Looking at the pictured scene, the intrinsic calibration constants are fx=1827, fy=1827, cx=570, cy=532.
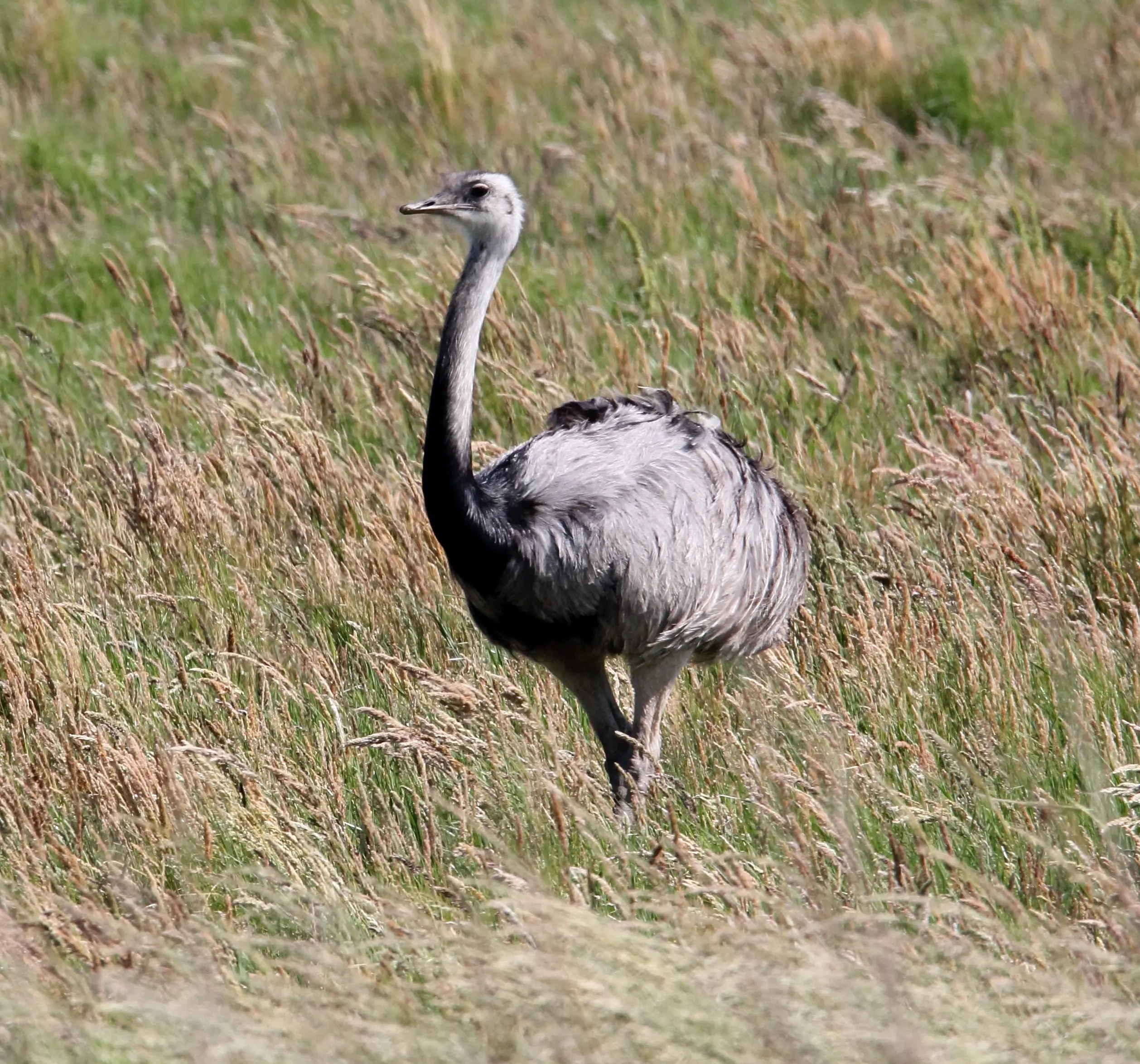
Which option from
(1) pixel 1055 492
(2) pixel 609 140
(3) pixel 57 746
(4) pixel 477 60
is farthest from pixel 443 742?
(4) pixel 477 60

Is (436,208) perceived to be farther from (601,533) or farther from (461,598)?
(461,598)

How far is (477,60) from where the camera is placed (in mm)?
10250

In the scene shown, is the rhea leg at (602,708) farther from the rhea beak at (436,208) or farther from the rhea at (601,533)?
the rhea beak at (436,208)

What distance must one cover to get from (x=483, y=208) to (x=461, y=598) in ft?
4.46

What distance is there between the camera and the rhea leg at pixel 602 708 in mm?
4789

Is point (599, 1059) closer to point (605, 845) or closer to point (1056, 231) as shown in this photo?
point (605, 845)

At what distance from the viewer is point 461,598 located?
18.3 ft

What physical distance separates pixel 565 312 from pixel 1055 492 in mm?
2614

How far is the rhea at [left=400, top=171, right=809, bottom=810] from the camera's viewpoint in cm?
448

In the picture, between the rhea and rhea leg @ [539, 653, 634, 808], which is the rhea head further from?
rhea leg @ [539, 653, 634, 808]

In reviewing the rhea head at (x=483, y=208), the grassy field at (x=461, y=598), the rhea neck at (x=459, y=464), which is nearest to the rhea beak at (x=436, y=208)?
the rhea head at (x=483, y=208)

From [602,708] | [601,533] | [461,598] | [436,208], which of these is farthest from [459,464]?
[461,598]

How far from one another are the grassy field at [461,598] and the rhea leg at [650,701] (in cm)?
11

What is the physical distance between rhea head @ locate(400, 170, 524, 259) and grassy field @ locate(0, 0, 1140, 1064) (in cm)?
112
